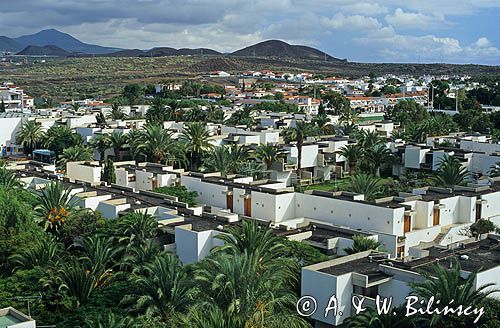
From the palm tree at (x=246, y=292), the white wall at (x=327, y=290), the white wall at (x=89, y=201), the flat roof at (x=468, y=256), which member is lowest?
the white wall at (x=327, y=290)

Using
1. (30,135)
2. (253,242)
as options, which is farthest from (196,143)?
(253,242)

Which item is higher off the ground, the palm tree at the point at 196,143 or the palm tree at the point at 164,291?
the palm tree at the point at 196,143

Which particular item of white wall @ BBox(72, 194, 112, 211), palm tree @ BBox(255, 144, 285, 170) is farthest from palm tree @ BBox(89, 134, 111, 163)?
white wall @ BBox(72, 194, 112, 211)

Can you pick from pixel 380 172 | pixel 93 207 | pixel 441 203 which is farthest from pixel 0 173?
pixel 380 172

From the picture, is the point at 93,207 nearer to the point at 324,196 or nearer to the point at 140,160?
the point at 324,196

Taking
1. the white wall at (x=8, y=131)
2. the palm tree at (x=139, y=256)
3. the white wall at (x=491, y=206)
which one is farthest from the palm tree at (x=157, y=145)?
the palm tree at (x=139, y=256)

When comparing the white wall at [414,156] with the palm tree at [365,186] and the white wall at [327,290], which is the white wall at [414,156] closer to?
the palm tree at [365,186]
